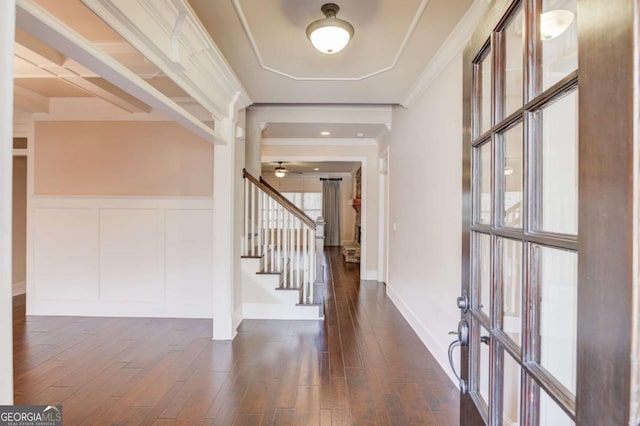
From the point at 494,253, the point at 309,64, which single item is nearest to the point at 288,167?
the point at 309,64

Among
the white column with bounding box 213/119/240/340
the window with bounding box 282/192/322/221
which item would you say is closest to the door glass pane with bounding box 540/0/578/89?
the white column with bounding box 213/119/240/340

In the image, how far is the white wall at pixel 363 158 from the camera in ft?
18.3

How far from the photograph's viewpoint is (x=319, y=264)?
3779 millimetres

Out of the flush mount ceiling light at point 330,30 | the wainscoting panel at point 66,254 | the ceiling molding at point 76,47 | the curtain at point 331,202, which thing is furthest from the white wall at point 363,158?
the curtain at point 331,202

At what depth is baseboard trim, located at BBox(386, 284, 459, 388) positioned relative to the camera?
8.44 ft

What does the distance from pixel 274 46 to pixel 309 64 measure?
1.33 feet

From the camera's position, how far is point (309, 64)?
285 centimetres

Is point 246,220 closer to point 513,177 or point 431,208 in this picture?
point 431,208

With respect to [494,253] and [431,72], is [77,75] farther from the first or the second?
[494,253]

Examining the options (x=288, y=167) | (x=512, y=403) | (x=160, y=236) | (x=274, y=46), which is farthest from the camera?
(x=288, y=167)

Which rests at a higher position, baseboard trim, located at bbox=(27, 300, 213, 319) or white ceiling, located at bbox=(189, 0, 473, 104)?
white ceiling, located at bbox=(189, 0, 473, 104)

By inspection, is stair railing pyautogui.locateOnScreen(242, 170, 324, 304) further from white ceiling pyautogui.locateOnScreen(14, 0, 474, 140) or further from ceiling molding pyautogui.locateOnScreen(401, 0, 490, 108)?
ceiling molding pyautogui.locateOnScreen(401, 0, 490, 108)

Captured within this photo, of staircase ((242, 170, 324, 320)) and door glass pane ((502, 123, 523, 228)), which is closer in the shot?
door glass pane ((502, 123, 523, 228))

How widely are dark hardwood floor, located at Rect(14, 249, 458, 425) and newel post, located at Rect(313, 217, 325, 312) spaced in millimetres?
318
